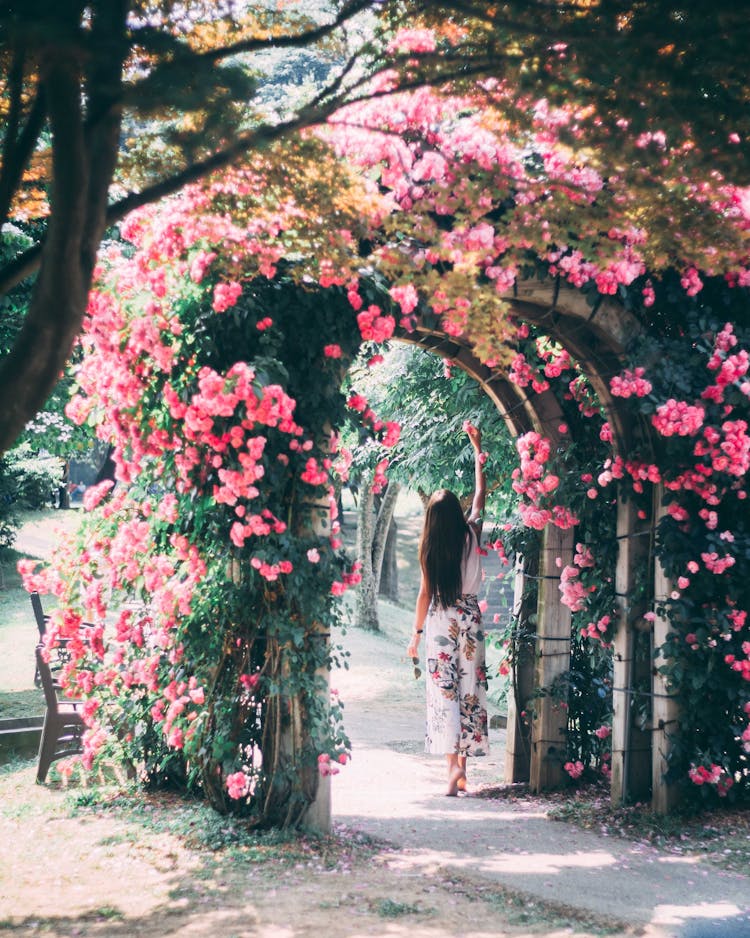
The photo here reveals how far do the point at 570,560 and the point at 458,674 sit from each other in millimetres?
1037

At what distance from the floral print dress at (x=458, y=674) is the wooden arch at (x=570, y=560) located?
1.55 feet

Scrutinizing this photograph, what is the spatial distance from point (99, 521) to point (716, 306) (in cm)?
369

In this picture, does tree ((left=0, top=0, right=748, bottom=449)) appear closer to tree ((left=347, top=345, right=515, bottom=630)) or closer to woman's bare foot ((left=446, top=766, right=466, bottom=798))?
woman's bare foot ((left=446, top=766, right=466, bottom=798))

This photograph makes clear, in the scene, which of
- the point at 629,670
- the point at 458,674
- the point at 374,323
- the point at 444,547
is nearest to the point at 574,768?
the point at 629,670

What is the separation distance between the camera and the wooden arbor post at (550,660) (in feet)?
21.1

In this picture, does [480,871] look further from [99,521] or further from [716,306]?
[716,306]

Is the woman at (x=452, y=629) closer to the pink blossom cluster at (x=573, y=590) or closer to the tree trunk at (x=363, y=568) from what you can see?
the pink blossom cluster at (x=573, y=590)

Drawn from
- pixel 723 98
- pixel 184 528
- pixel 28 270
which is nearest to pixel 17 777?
pixel 184 528

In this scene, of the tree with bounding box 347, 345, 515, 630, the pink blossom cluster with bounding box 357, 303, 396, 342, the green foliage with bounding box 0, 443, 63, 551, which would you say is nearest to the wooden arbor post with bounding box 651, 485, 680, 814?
the pink blossom cluster with bounding box 357, 303, 396, 342

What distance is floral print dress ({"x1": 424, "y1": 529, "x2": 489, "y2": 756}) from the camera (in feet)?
20.4

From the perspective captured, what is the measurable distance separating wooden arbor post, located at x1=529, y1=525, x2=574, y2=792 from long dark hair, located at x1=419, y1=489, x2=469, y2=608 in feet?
2.02

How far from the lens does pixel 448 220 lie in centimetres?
514

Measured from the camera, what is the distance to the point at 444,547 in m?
6.20

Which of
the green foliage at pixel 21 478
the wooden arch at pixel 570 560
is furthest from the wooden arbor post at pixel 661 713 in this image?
the green foliage at pixel 21 478
